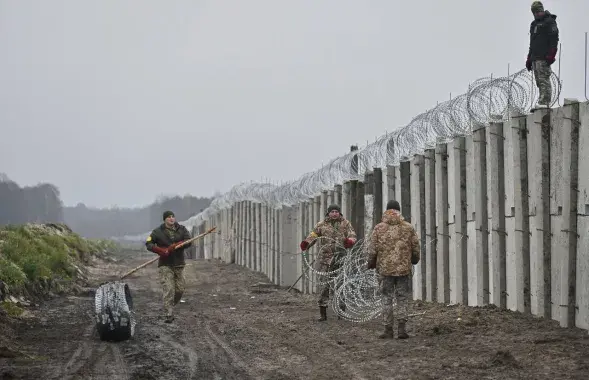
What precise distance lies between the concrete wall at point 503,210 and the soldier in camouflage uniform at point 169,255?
3.67 meters

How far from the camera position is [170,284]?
1447 cm

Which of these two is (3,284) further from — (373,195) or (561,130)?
(561,130)

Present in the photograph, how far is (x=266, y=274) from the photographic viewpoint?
26297mm

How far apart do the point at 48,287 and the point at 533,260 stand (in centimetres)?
1119

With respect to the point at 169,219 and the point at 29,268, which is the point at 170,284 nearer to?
the point at 169,219

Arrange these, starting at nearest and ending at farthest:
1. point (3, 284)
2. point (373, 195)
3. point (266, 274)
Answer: point (3, 284) < point (373, 195) < point (266, 274)

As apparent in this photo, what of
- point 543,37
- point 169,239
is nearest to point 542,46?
point 543,37

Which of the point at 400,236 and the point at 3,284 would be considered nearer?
the point at 400,236

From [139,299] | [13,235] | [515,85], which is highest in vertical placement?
[515,85]

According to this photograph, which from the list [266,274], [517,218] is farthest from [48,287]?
[517,218]

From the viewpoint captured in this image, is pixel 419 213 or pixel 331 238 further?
pixel 419 213

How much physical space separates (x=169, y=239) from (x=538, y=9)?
6596 mm

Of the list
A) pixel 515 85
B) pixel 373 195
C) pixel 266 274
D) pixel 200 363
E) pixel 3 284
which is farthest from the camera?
pixel 266 274

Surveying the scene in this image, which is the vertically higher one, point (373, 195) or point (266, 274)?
point (373, 195)
